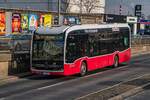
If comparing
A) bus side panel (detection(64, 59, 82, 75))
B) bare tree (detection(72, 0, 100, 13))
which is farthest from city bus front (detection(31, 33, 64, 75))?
bare tree (detection(72, 0, 100, 13))

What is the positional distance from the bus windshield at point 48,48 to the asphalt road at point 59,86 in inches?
40.4

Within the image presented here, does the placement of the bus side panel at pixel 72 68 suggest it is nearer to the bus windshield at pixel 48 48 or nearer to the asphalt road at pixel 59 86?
the asphalt road at pixel 59 86

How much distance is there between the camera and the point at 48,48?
23781mm

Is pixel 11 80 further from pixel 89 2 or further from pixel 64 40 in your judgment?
pixel 89 2

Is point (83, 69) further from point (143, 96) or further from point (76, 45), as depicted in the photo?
point (143, 96)

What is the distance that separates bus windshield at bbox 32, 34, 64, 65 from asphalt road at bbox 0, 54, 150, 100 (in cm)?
103

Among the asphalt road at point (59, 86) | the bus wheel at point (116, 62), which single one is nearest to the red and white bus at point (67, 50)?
the asphalt road at point (59, 86)

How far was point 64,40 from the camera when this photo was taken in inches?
923

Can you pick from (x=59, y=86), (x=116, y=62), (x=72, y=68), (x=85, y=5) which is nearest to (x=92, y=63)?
(x=72, y=68)

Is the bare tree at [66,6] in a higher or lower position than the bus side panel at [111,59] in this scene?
higher

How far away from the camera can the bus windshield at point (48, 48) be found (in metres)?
23.5

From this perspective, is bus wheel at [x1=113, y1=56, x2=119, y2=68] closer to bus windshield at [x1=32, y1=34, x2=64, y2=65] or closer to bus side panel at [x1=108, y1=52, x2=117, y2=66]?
bus side panel at [x1=108, y1=52, x2=117, y2=66]

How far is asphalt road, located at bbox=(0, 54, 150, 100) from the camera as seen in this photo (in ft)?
57.0

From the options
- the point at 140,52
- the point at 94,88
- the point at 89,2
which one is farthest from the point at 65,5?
the point at 94,88
